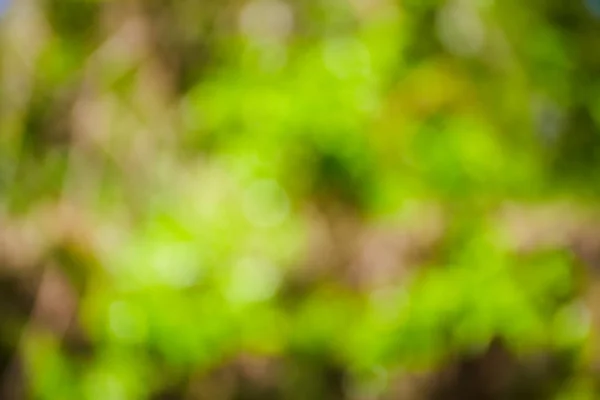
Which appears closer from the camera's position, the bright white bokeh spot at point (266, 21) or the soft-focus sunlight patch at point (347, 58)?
the soft-focus sunlight patch at point (347, 58)

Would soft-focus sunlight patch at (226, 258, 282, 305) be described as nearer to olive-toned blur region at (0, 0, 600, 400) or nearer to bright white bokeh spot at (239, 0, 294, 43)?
olive-toned blur region at (0, 0, 600, 400)

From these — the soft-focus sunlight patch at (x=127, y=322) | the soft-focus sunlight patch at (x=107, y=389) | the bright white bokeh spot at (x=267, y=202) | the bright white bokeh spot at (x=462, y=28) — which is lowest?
the soft-focus sunlight patch at (x=107, y=389)

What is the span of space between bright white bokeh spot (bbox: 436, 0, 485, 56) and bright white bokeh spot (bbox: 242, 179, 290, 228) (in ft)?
0.90

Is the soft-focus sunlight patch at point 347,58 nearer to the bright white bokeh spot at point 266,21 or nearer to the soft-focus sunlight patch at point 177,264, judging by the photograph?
the bright white bokeh spot at point 266,21

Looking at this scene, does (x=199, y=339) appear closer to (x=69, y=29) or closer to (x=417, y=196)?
(x=417, y=196)

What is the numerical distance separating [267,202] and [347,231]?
0.10 metres

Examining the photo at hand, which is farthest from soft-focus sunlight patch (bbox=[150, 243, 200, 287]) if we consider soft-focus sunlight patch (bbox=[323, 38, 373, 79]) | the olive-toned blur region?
soft-focus sunlight patch (bbox=[323, 38, 373, 79])

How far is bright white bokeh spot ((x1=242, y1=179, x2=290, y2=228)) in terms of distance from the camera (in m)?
0.96

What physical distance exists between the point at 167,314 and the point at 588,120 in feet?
1.73

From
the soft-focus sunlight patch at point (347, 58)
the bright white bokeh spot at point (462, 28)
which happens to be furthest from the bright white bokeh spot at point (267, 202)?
the bright white bokeh spot at point (462, 28)

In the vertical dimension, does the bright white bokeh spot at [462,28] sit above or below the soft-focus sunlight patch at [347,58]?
above

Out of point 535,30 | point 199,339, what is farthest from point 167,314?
point 535,30

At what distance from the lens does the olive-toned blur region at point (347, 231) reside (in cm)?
88

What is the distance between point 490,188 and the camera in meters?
0.92
